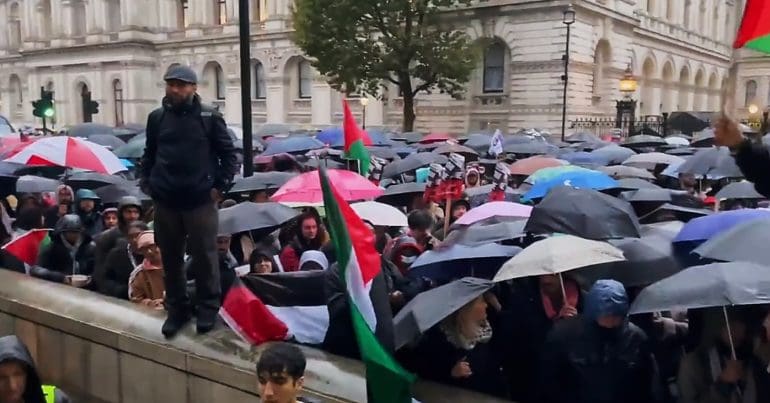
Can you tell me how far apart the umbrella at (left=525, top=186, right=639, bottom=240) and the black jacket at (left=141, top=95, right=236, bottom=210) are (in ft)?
7.66

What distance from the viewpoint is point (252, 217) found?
681 centimetres

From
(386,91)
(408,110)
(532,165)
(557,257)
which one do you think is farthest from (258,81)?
(557,257)

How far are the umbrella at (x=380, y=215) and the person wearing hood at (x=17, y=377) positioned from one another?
137 inches

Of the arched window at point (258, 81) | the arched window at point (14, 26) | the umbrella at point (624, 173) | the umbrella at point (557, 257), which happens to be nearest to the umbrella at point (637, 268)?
the umbrella at point (557, 257)

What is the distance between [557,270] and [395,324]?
1043 mm

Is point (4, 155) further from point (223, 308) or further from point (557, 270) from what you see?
point (557, 270)

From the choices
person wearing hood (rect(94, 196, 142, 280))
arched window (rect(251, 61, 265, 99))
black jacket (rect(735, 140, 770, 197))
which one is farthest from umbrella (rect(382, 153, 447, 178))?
arched window (rect(251, 61, 265, 99))

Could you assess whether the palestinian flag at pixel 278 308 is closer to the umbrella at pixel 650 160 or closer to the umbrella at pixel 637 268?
the umbrella at pixel 637 268

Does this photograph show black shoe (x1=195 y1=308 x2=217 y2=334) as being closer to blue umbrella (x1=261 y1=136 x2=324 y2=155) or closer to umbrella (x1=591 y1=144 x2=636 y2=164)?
blue umbrella (x1=261 y1=136 x2=324 y2=155)

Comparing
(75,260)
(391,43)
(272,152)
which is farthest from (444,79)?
(75,260)

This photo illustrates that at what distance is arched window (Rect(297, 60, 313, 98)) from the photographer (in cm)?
4747

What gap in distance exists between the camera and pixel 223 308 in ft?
16.2

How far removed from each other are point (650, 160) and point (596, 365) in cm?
903

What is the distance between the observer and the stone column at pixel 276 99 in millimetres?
47625
